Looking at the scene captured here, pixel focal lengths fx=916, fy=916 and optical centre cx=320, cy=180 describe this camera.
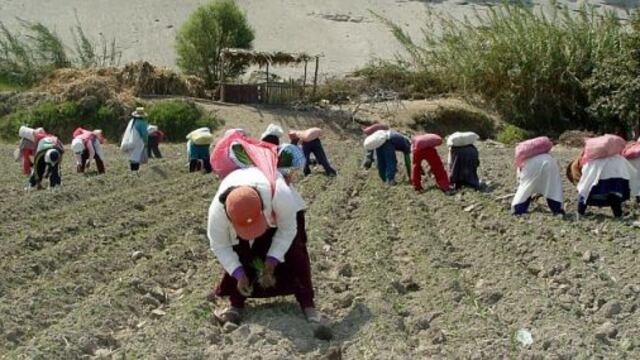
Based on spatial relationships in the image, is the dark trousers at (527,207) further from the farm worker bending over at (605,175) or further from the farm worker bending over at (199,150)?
the farm worker bending over at (199,150)

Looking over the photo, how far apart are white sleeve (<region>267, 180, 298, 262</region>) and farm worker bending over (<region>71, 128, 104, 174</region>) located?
29.6 feet

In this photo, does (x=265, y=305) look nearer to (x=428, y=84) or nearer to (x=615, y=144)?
(x=615, y=144)

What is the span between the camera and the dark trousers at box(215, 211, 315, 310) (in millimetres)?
5492

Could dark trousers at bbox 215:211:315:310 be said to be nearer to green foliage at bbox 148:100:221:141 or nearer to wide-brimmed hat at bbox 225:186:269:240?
wide-brimmed hat at bbox 225:186:269:240

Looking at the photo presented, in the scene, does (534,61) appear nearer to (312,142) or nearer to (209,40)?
(209,40)

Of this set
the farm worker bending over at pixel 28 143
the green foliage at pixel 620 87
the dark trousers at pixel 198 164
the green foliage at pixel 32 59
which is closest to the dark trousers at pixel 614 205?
the dark trousers at pixel 198 164

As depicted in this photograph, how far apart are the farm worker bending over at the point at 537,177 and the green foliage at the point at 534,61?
14024mm

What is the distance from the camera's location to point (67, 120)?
22781 mm

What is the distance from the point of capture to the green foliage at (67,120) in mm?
22578

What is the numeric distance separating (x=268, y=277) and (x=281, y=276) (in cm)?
20

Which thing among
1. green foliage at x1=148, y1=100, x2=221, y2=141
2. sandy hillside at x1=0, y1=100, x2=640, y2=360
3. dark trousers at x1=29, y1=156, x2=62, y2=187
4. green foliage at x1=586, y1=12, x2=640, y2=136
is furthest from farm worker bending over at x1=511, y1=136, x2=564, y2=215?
green foliage at x1=148, y1=100, x2=221, y2=141

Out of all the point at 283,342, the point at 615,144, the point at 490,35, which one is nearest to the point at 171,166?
the point at 615,144

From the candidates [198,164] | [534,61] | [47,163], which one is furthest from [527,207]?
[534,61]

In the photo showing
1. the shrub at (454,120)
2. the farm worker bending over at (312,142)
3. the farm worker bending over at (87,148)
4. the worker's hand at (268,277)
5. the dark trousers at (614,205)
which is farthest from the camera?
the shrub at (454,120)
